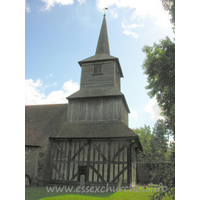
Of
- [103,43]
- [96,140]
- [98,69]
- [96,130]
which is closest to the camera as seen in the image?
[96,140]

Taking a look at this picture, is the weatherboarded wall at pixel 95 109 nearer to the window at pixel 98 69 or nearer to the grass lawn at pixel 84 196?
the window at pixel 98 69

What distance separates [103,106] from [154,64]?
19.6ft

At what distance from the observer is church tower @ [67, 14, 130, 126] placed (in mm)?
14688

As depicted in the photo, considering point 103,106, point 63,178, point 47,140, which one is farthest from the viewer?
point 103,106

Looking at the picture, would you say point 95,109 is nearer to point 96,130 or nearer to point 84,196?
point 96,130

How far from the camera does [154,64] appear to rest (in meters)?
16.1

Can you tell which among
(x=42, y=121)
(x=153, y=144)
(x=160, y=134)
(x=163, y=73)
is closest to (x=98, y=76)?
(x=163, y=73)

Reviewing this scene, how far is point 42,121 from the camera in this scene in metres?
16.3

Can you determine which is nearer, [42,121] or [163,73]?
[163,73]

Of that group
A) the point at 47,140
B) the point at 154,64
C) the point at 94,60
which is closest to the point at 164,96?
the point at 154,64

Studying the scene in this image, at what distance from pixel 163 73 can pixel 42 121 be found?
11.4m

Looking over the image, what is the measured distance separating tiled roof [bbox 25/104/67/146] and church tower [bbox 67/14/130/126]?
55.3 inches

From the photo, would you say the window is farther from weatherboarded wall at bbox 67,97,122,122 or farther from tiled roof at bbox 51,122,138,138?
tiled roof at bbox 51,122,138,138
